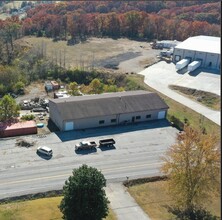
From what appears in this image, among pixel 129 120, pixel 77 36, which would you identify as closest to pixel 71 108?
pixel 129 120

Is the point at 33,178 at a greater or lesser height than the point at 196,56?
lesser

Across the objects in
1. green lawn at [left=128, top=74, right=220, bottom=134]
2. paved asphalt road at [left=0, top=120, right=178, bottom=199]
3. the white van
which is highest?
green lawn at [left=128, top=74, right=220, bottom=134]

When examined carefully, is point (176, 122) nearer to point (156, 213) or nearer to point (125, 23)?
point (156, 213)

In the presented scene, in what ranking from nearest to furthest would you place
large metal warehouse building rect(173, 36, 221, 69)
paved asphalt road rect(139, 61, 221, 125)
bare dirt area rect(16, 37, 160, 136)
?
paved asphalt road rect(139, 61, 221, 125), bare dirt area rect(16, 37, 160, 136), large metal warehouse building rect(173, 36, 221, 69)

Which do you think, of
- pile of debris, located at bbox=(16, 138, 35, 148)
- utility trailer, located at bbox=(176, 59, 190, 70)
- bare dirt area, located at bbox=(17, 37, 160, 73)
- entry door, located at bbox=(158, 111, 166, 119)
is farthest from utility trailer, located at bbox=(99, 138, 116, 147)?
utility trailer, located at bbox=(176, 59, 190, 70)

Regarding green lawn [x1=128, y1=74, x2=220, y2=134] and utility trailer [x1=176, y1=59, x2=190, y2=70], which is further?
utility trailer [x1=176, y1=59, x2=190, y2=70]

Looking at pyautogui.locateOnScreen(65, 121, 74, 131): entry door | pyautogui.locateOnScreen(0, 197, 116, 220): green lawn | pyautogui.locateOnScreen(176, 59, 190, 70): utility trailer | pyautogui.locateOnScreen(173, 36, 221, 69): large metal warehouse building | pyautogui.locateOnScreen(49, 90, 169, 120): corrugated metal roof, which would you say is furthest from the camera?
pyautogui.locateOnScreen(173, 36, 221, 69): large metal warehouse building

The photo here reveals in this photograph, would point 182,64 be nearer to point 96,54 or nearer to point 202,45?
point 202,45

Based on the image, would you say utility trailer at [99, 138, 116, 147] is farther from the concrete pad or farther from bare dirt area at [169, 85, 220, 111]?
bare dirt area at [169, 85, 220, 111]

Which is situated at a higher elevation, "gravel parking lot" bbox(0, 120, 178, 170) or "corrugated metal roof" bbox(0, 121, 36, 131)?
"corrugated metal roof" bbox(0, 121, 36, 131)
